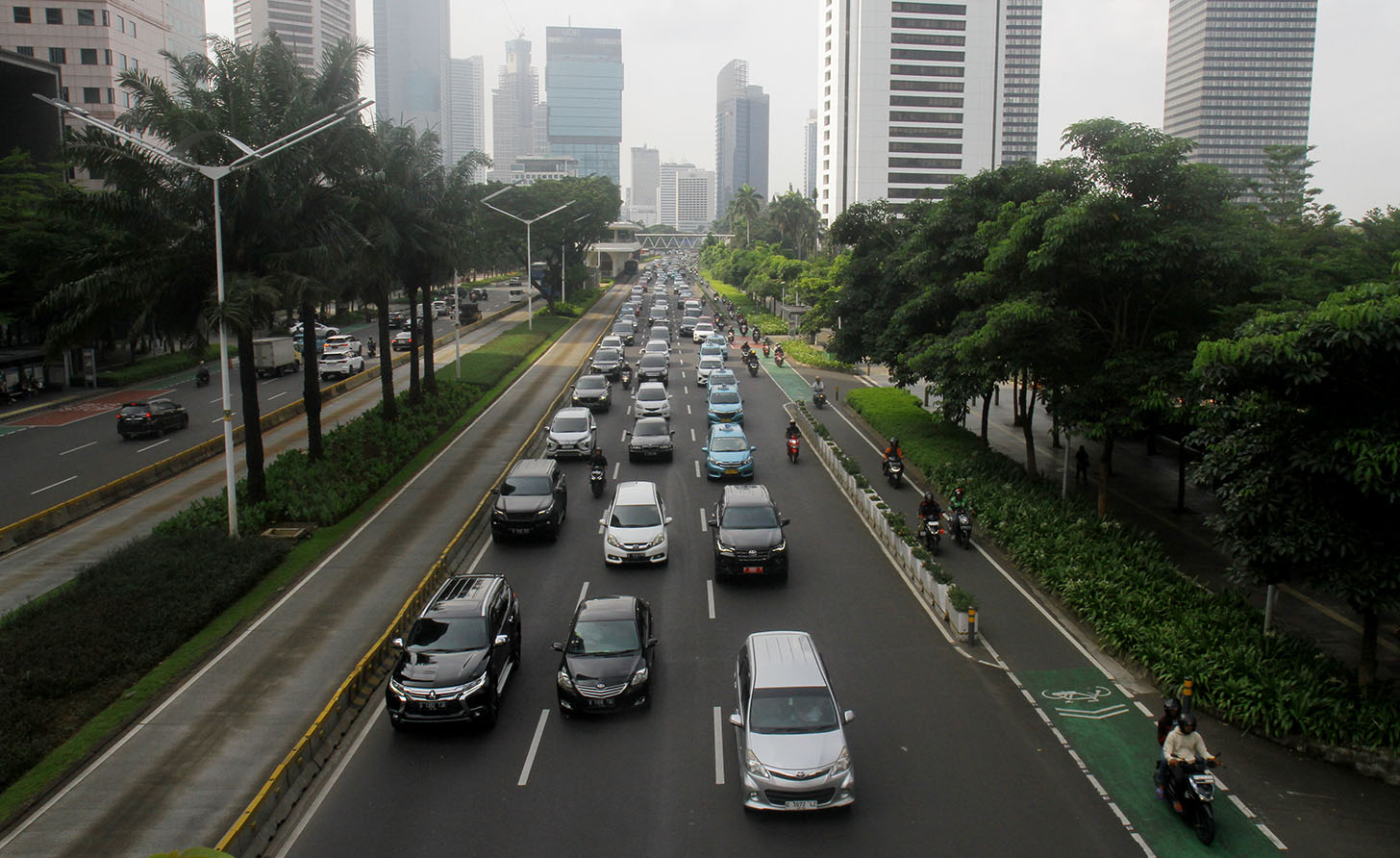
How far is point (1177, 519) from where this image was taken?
29703 mm

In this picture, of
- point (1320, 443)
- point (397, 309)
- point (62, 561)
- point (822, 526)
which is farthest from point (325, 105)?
point (397, 309)

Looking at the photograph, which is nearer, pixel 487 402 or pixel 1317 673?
pixel 1317 673

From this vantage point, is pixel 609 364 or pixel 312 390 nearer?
pixel 312 390

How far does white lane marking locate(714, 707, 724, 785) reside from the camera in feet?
47.1

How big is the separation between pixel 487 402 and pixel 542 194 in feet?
165

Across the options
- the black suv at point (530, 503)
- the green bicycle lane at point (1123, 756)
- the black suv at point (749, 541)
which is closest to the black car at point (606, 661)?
the black suv at point (749, 541)

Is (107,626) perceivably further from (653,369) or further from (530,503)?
(653,369)

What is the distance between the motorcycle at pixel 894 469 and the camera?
105 ft

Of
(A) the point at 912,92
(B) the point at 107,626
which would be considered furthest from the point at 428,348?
(A) the point at 912,92

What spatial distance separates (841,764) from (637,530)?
11646 mm

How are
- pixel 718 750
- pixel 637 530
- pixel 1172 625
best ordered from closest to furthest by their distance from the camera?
pixel 718 750, pixel 1172 625, pixel 637 530

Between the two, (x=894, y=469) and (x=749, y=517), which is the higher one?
(x=749, y=517)

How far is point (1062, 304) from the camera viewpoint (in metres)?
27.0

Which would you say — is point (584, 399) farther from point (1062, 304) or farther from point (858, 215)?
point (1062, 304)
